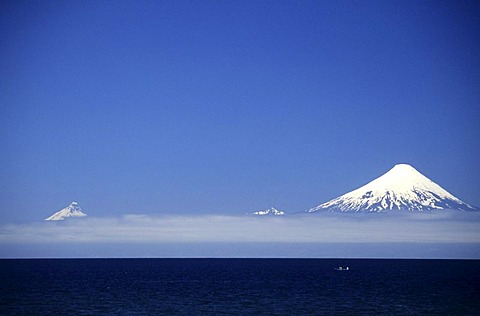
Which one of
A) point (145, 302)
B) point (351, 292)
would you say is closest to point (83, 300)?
point (145, 302)

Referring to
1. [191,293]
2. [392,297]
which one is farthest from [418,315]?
[191,293]

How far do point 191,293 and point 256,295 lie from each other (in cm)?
1003

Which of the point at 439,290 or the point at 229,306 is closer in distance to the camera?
the point at 229,306

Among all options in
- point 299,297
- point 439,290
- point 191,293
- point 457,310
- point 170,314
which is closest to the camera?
point 170,314

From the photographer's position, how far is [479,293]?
9612 centimetres

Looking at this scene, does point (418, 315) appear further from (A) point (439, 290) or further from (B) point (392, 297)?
(A) point (439, 290)

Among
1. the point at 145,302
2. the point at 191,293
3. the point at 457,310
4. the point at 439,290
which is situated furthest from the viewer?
the point at 439,290

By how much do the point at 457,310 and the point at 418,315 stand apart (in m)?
6.63

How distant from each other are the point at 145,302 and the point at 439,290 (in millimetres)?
49984

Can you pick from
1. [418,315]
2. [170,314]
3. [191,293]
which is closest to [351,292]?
[191,293]

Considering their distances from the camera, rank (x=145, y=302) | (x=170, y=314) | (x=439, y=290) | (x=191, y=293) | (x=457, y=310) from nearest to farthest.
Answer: (x=170, y=314), (x=457, y=310), (x=145, y=302), (x=191, y=293), (x=439, y=290)

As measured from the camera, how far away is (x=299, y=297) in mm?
88312

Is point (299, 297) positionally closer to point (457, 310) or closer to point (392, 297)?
point (392, 297)

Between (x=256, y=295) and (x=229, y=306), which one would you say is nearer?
(x=229, y=306)
